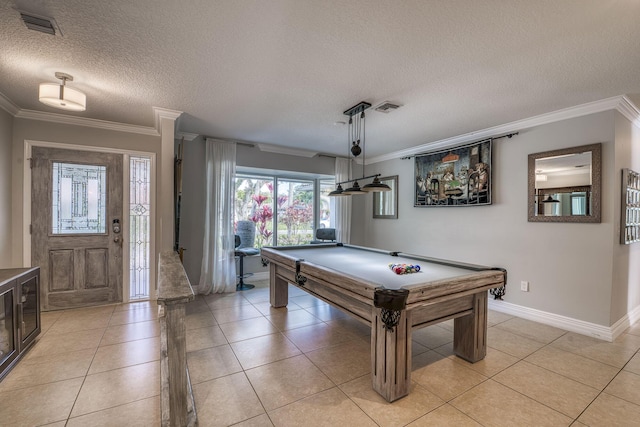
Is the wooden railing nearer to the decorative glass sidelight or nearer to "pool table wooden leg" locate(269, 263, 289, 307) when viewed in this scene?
"pool table wooden leg" locate(269, 263, 289, 307)

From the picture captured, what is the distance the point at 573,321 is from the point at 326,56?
3.81m

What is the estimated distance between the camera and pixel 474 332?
8.13 feet

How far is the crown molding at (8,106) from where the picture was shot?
3.00m

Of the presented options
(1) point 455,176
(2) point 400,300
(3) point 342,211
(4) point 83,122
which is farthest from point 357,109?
(4) point 83,122

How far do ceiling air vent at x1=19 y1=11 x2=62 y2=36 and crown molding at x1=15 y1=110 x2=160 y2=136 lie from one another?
216cm

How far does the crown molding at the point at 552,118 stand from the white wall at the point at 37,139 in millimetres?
4641

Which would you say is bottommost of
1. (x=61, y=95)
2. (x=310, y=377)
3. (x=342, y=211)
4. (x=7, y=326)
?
(x=310, y=377)

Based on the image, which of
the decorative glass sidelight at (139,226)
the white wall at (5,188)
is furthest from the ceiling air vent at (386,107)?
the white wall at (5,188)

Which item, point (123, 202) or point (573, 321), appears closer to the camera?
point (573, 321)

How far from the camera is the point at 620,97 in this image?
9.16 feet

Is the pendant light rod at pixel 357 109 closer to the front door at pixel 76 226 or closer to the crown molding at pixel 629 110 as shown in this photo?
the crown molding at pixel 629 110

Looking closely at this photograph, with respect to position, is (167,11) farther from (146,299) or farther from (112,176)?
(146,299)

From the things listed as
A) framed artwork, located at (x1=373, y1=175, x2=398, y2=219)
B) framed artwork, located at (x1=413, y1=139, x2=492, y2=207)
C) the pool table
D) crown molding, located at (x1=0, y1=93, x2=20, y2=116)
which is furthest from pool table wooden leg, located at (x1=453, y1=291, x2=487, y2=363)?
crown molding, located at (x1=0, y1=93, x2=20, y2=116)

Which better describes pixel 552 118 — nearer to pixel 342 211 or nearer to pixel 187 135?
pixel 342 211
